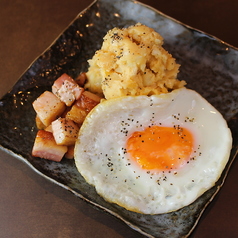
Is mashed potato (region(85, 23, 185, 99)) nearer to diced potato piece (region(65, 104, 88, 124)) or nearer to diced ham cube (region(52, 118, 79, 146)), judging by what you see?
diced potato piece (region(65, 104, 88, 124))

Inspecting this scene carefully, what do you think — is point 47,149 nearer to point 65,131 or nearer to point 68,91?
point 65,131

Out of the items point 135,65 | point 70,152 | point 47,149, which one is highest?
point 135,65

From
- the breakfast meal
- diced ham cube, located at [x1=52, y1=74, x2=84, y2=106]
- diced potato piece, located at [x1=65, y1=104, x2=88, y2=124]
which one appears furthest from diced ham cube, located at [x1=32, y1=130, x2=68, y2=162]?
diced ham cube, located at [x1=52, y1=74, x2=84, y2=106]

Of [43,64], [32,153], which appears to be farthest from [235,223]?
[43,64]

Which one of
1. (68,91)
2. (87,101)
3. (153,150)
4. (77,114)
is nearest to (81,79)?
(68,91)

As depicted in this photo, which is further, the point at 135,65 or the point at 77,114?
the point at 77,114

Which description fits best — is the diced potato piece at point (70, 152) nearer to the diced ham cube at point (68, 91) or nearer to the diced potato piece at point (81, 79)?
the diced ham cube at point (68, 91)

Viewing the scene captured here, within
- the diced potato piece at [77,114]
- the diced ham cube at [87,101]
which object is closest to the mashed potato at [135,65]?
the diced ham cube at [87,101]
